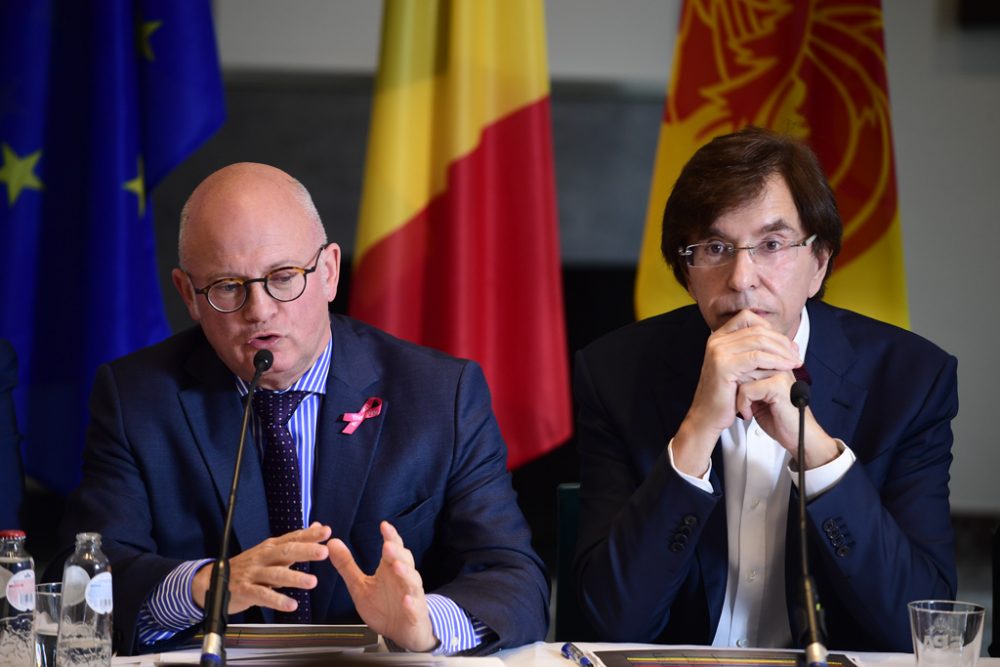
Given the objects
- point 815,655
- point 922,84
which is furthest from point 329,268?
point 922,84

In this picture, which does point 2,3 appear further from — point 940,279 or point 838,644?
point 940,279

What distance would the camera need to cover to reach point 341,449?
88.0 inches

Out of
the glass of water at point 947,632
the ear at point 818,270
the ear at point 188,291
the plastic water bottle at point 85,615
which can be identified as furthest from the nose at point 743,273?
the plastic water bottle at point 85,615

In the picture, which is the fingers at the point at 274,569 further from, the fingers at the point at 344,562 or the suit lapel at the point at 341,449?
the suit lapel at the point at 341,449

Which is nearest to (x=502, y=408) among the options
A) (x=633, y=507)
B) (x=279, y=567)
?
(x=633, y=507)

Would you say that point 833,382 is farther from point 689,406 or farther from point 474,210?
point 474,210

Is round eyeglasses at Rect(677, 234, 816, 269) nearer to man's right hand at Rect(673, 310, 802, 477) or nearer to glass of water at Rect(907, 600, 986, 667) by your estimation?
man's right hand at Rect(673, 310, 802, 477)

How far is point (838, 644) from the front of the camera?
7.11 feet

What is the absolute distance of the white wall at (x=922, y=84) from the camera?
4.10m

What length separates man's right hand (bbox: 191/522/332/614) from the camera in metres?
1.78

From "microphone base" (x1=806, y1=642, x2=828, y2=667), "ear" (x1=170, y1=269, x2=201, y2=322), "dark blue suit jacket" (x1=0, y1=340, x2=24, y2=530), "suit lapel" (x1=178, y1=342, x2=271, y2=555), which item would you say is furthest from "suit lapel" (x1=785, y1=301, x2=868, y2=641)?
"dark blue suit jacket" (x1=0, y1=340, x2=24, y2=530)

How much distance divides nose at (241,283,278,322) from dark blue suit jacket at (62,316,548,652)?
24cm

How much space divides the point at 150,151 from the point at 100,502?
1.64m

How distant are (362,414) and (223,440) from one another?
27 cm
